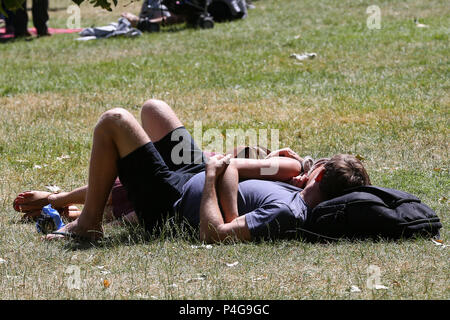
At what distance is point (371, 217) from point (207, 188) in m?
0.98

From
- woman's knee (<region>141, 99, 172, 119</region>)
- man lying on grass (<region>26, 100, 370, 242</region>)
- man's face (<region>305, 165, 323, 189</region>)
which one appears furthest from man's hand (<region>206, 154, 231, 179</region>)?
woman's knee (<region>141, 99, 172, 119</region>)

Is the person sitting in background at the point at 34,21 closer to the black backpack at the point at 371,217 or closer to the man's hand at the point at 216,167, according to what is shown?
the man's hand at the point at 216,167

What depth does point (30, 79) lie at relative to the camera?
10367 mm

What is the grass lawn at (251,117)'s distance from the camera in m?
3.74

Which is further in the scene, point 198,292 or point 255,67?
point 255,67

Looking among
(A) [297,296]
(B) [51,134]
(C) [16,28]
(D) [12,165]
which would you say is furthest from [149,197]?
(C) [16,28]

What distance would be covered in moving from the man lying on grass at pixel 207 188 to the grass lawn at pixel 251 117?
0.13m

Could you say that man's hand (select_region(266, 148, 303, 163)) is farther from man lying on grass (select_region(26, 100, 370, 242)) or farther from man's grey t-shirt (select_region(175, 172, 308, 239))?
man's grey t-shirt (select_region(175, 172, 308, 239))

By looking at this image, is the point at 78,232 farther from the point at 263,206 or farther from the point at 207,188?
the point at 263,206

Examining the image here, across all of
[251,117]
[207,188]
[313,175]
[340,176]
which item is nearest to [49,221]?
[207,188]

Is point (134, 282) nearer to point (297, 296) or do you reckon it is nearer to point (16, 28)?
point (297, 296)

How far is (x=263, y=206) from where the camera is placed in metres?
4.14

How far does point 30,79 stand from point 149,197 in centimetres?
670

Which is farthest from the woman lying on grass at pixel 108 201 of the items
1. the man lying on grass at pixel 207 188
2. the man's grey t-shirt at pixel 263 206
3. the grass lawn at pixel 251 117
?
the man's grey t-shirt at pixel 263 206
